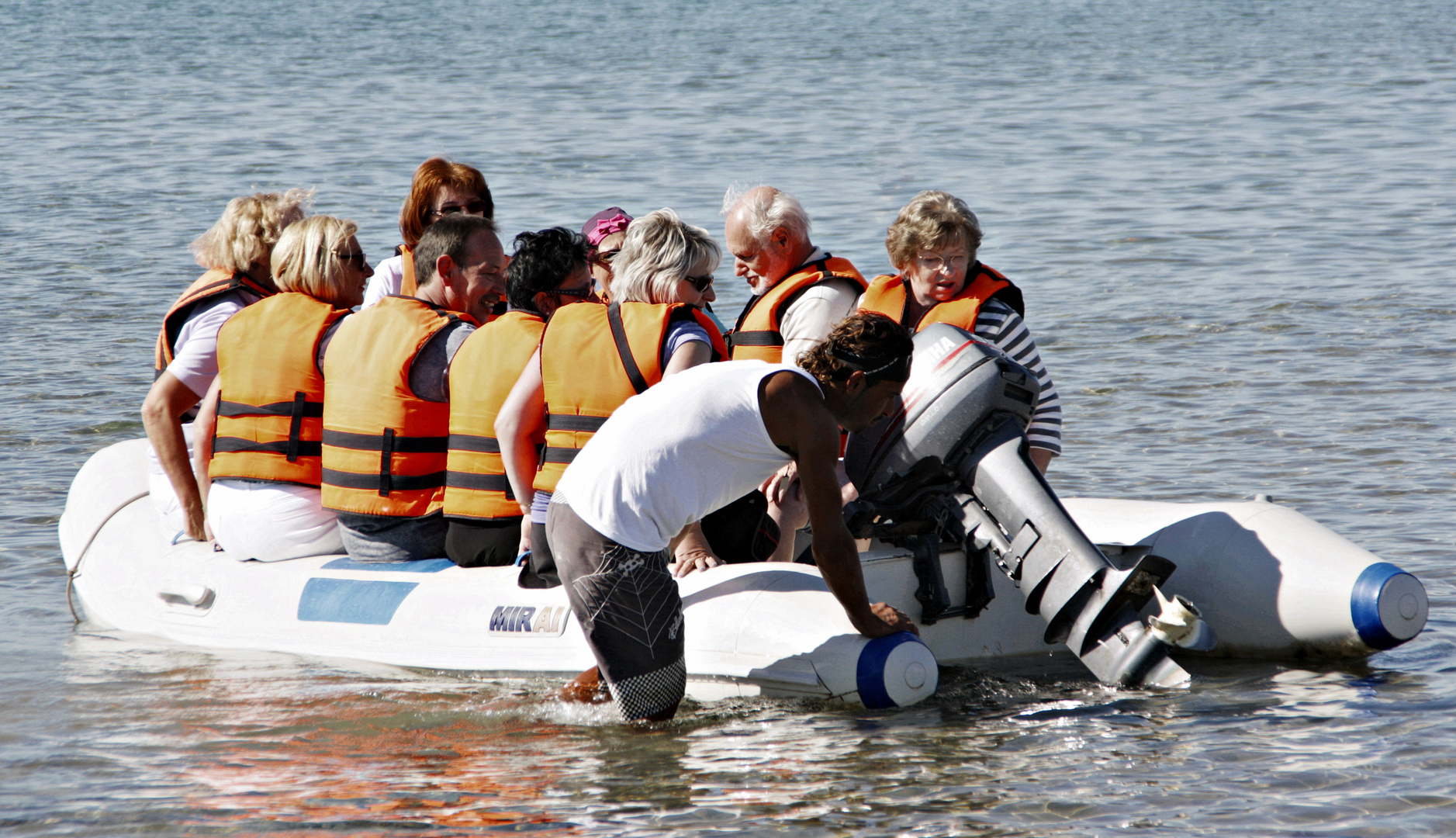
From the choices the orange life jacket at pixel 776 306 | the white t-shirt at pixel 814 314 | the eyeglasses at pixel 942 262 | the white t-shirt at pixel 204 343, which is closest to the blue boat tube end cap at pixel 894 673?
the white t-shirt at pixel 814 314

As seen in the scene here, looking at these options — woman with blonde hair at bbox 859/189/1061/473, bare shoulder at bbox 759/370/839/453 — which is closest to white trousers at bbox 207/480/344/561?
woman with blonde hair at bbox 859/189/1061/473

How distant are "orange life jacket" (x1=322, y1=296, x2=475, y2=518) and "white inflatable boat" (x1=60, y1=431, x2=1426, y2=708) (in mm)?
240

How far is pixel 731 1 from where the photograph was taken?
45.1 meters

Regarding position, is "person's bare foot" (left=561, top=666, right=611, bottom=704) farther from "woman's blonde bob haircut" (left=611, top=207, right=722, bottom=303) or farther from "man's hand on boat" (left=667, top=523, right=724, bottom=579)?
"woman's blonde bob haircut" (left=611, top=207, right=722, bottom=303)

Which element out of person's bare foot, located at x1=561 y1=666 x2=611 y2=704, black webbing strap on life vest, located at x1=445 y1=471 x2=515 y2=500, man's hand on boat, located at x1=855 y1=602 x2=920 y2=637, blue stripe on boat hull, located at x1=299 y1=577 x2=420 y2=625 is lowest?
person's bare foot, located at x1=561 y1=666 x2=611 y2=704

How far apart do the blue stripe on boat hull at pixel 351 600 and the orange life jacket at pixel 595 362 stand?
0.68 meters

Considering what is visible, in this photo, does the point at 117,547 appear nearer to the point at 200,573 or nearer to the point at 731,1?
the point at 200,573

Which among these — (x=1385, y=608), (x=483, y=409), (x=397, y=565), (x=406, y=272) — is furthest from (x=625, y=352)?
(x=1385, y=608)

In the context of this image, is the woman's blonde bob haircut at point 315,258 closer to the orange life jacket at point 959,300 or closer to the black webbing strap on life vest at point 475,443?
the black webbing strap on life vest at point 475,443

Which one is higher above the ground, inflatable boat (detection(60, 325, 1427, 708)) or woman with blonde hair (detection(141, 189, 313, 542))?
woman with blonde hair (detection(141, 189, 313, 542))

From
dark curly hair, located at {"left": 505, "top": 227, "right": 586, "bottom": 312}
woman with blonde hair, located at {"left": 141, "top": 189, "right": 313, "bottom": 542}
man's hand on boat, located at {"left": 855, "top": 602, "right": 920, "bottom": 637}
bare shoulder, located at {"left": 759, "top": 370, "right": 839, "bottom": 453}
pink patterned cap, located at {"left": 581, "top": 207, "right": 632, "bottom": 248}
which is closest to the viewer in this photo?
bare shoulder, located at {"left": 759, "top": 370, "right": 839, "bottom": 453}

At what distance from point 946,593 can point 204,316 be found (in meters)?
2.42

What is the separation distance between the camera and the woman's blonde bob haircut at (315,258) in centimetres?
461

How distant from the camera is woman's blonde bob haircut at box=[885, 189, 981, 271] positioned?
440 cm
